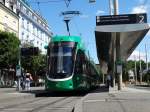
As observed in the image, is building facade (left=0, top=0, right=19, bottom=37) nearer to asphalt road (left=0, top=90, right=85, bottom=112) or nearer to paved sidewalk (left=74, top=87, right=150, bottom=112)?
asphalt road (left=0, top=90, right=85, bottom=112)

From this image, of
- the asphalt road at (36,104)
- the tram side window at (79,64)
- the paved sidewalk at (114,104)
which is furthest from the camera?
the tram side window at (79,64)

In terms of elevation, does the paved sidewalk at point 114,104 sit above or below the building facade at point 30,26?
below

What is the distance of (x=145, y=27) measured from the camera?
3362 centimetres

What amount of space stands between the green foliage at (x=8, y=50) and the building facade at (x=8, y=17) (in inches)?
351

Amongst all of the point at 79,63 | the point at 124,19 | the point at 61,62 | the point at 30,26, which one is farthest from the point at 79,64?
the point at 30,26

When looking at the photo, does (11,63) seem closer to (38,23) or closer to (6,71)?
(6,71)

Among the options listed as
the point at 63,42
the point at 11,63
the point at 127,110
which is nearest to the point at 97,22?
the point at 63,42

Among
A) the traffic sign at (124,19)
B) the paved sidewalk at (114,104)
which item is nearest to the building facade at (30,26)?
the traffic sign at (124,19)

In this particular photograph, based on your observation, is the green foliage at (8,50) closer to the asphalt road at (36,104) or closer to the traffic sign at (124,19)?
the asphalt road at (36,104)

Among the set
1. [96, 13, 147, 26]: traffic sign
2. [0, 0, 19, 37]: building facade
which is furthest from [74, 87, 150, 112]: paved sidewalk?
[0, 0, 19, 37]: building facade

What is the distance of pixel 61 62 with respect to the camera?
29812mm

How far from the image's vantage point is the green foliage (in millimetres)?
62000

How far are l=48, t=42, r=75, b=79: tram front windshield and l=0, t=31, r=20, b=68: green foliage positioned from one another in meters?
32.4

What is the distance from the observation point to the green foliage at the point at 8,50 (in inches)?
2441
